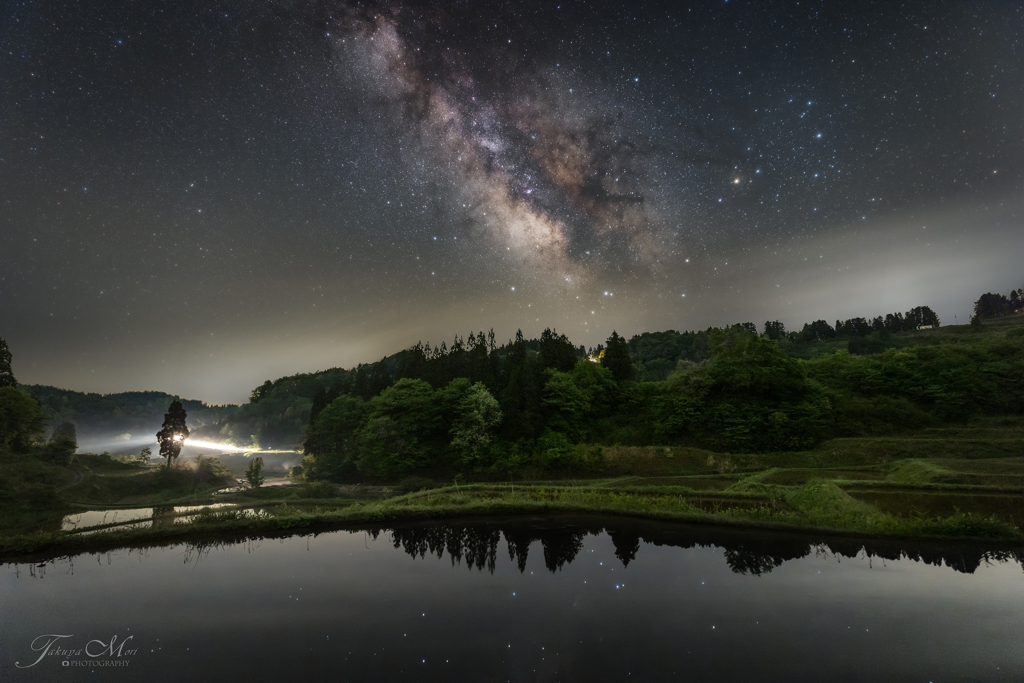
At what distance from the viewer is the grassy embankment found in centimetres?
1906

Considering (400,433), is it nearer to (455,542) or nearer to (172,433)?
(455,542)

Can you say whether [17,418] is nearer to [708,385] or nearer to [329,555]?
[329,555]

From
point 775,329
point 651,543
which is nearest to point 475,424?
point 651,543

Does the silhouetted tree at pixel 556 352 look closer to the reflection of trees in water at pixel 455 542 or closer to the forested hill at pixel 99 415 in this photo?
the reflection of trees in water at pixel 455 542

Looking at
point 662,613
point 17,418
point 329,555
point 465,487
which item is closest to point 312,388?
point 17,418

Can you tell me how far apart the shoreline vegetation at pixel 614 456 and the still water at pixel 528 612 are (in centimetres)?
364

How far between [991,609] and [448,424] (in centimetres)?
4797

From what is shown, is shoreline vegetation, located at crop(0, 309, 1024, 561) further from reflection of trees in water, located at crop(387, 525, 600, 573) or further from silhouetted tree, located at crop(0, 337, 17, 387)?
silhouetted tree, located at crop(0, 337, 17, 387)

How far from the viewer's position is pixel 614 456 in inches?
1694

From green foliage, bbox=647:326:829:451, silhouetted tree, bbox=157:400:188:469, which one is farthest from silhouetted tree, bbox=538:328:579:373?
silhouetted tree, bbox=157:400:188:469

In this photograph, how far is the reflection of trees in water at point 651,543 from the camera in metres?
15.8

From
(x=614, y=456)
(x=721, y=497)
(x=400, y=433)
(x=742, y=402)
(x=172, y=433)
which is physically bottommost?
(x=614, y=456)

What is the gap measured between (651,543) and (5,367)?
78539 millimetres

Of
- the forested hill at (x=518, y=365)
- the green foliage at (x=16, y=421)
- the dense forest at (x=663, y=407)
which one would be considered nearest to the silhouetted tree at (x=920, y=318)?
the forested hill at (x=518, y=365)
